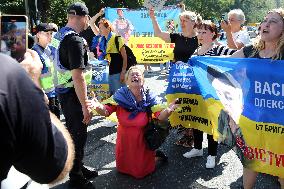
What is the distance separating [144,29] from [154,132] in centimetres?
800

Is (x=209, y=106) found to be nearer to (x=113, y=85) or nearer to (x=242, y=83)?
→ (x=242, y=83)

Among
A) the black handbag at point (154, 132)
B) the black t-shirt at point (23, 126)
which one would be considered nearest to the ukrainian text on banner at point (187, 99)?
the black handbag at point (154, 132)

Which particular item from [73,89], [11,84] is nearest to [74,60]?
[73,89]

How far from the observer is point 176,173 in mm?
4297

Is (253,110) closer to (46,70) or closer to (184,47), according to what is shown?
(184,47)

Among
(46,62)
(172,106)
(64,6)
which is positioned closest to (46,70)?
(46,62)

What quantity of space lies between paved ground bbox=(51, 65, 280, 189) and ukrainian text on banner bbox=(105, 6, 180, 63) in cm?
613

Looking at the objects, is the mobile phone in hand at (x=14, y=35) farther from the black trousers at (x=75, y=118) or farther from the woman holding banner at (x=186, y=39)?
the woman holding banner at (x=186, y=39)

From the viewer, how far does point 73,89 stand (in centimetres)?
372

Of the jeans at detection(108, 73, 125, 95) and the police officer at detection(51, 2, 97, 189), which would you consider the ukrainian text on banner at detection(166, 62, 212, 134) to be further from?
the jeans at detection(108, 73, 125, 95)

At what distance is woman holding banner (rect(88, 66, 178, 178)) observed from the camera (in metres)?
4.14

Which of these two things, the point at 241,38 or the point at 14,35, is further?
the point at 241,38

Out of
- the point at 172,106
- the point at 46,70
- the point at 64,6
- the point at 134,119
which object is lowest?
the point at 134,119

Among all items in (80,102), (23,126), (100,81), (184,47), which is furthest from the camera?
(100,81)
